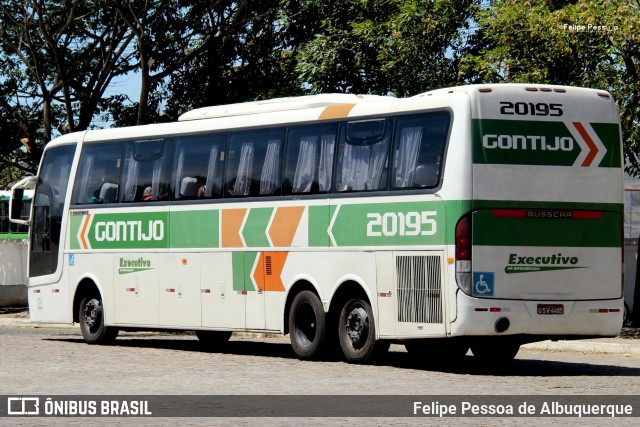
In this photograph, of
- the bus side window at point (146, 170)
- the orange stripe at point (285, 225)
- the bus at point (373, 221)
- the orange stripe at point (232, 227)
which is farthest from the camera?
the bus side window at point (146, 170)

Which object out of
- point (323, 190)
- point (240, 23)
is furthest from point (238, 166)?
point (240, 23)

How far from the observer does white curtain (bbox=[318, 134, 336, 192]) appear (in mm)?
18344

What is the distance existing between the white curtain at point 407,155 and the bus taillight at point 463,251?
105 centimetres

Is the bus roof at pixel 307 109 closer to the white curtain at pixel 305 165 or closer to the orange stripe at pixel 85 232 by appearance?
the white curtain at pixel 305 165

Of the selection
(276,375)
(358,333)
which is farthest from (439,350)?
(276,375)

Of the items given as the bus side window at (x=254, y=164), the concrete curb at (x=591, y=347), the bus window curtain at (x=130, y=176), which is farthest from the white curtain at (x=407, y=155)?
the bus window curtain at (x=130, y=176)

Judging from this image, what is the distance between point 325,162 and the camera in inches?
726

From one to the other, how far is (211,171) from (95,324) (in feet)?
13.3

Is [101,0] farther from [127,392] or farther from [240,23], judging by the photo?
[127,392]

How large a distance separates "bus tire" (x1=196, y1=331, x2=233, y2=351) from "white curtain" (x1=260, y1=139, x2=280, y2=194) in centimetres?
435

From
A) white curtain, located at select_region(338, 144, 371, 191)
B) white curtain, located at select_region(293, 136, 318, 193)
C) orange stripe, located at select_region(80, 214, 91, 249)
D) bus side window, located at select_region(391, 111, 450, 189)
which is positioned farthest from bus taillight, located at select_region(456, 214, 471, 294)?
orange stripe, located at select_region(80, 214, 91, 249)

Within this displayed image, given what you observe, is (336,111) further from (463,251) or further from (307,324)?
(463,251)

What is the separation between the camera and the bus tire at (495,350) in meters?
18.3

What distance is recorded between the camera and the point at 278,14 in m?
34.8
